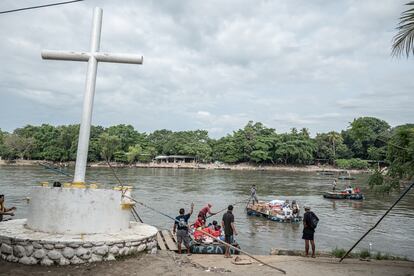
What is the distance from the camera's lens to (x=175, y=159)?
333ft

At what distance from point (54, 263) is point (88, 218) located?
1223 mm

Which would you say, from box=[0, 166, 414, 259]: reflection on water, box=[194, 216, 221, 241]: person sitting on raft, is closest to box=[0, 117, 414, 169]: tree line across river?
box=[0, 166, 414, 259]: reflection on water

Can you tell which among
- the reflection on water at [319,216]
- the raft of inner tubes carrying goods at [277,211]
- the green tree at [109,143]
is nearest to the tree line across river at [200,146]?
the green tree at [109,143]

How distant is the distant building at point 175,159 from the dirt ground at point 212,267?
88572 mm

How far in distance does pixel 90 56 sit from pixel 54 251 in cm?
503

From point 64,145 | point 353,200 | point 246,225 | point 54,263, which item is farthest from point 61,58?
point 64,145

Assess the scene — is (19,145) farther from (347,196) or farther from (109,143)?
(347,196)

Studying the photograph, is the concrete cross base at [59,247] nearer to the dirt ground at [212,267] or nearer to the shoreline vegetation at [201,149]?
the dirt ground at [212,267]

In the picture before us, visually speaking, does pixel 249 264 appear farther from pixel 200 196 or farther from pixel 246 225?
pixel 200 196

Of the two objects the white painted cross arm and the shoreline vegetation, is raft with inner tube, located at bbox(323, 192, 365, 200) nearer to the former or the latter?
the white painted cross arm

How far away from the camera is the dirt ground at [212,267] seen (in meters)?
7.88


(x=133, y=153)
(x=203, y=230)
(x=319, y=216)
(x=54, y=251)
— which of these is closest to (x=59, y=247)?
(x=54, y=251)

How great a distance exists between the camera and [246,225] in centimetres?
2297

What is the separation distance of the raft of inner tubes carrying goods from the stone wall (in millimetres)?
17425
